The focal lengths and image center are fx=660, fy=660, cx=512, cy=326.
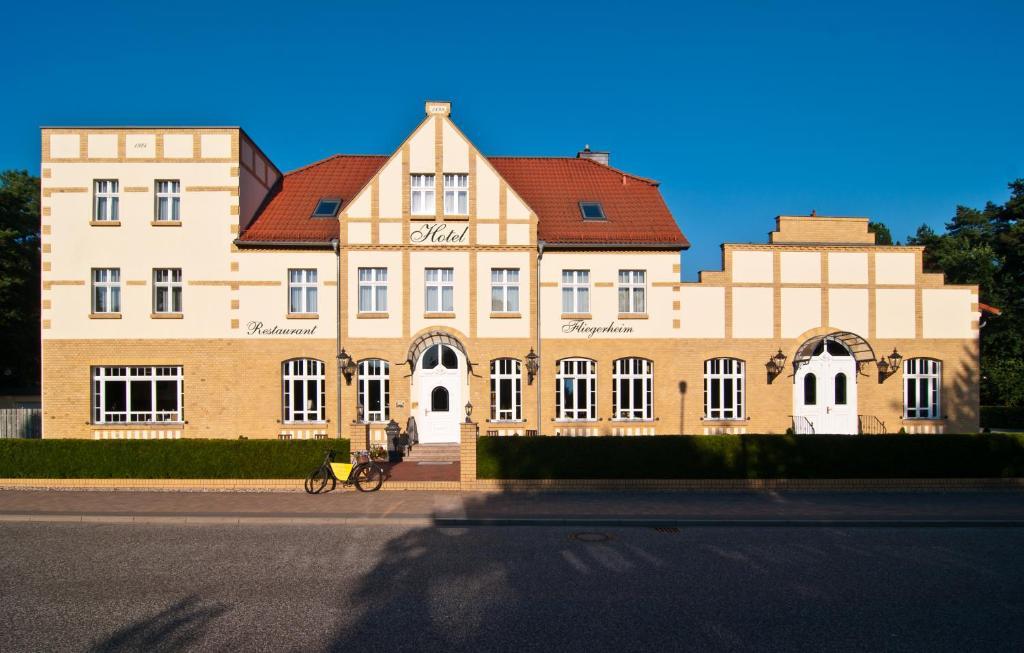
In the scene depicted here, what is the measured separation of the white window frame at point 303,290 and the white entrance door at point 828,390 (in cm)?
1674

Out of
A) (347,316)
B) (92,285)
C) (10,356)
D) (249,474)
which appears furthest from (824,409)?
(10,356)

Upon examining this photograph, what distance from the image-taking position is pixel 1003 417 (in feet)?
119

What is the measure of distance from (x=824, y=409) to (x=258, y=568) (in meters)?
19.6

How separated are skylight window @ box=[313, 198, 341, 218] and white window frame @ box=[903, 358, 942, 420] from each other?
20.9 m

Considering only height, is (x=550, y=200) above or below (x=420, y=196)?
above

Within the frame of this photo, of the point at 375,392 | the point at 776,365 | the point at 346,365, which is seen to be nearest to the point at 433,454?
the point at 375,392

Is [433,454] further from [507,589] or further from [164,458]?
[507,589]

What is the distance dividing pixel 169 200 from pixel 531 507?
16533mm

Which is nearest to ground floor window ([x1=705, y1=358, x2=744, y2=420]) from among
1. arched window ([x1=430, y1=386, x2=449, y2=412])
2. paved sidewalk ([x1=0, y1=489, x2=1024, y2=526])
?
paved sidewalk ([x1=0, y1=489, x2=1024, y2=526])

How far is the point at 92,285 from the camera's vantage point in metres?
22.0

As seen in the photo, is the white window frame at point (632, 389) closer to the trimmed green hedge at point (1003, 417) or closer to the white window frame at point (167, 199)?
the white window frame at point (167, 199)

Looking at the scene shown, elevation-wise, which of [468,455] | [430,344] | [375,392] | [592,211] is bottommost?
[468,455]

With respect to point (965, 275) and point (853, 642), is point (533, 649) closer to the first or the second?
point (853, 642)

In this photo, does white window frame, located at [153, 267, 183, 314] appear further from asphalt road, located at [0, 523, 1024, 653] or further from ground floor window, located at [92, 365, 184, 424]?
asphalt road, located at [0, 523, 1024, 653]
